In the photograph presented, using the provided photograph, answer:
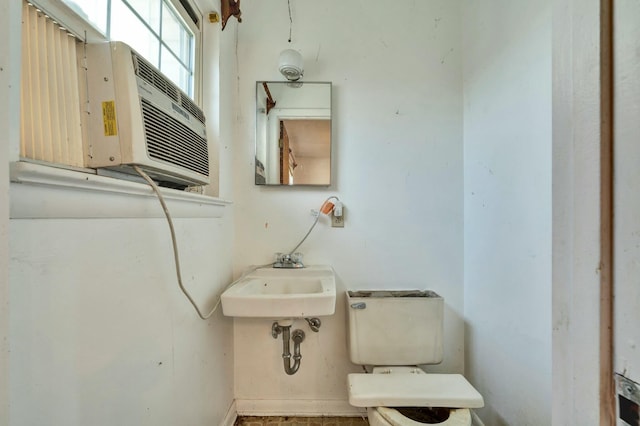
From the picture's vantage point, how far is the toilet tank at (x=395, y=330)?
44.8 inches

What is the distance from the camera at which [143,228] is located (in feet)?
2.03

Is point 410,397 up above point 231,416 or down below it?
above

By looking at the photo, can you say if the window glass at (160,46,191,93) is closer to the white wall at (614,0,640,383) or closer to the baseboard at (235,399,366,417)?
the white wall at (614,0,640,383)

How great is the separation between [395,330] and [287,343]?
501 millimetres

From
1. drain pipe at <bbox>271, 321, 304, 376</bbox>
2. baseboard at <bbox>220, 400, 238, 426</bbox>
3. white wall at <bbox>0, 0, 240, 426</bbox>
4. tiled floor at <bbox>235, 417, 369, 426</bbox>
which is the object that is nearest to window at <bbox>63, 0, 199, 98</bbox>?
white wall at <bbox>0, 0, 240, 426</bbox>

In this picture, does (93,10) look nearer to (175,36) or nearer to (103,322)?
(175,36)

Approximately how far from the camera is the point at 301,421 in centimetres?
124

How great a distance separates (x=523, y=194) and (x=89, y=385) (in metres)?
1.32

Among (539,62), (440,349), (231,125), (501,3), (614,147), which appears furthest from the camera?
(231,125)

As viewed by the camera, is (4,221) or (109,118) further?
(109,118)

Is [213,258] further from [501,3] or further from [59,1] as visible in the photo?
[501,3]

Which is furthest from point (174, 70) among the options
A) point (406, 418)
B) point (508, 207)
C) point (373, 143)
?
point (406, 418)

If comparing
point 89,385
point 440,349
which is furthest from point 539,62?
point 89,385

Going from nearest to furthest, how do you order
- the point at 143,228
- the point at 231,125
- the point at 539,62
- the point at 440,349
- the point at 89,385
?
the point at 89,385, the point at 143,228, the point at 539,62, the point at 440,349, the point at 231,125
